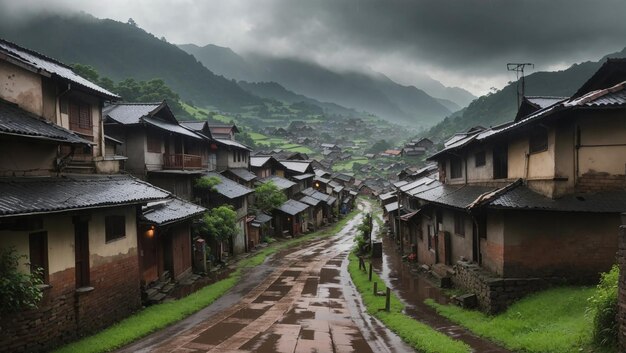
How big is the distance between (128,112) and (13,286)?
2284 cm

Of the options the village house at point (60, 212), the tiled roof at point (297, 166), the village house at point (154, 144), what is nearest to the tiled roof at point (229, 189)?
the village house at point (154, 144)

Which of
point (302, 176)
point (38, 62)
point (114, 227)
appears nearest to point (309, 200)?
point (302, 176)

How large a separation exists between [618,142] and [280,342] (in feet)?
48.8

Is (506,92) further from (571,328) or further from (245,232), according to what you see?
(571,328)

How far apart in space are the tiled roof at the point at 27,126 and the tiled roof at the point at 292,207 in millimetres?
37774

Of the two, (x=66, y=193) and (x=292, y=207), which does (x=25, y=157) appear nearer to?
(x=66, y=193)

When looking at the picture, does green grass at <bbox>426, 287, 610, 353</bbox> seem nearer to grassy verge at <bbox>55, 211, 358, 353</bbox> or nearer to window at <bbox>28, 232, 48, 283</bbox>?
grassy verge at <bbox>55, 211, 358, 353</bbox>

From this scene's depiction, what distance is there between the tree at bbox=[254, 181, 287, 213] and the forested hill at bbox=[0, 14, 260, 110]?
366 ft

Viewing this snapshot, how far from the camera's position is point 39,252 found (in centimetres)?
1279

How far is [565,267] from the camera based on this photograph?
51.8ft

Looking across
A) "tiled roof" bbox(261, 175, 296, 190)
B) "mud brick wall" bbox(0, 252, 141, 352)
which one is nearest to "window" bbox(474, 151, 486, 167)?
"mud brick wall" bbox(0, 252, 141, 352)

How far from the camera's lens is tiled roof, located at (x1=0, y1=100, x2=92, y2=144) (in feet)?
42.1

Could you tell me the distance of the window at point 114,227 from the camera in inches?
645

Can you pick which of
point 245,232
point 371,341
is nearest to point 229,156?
point 245,232
